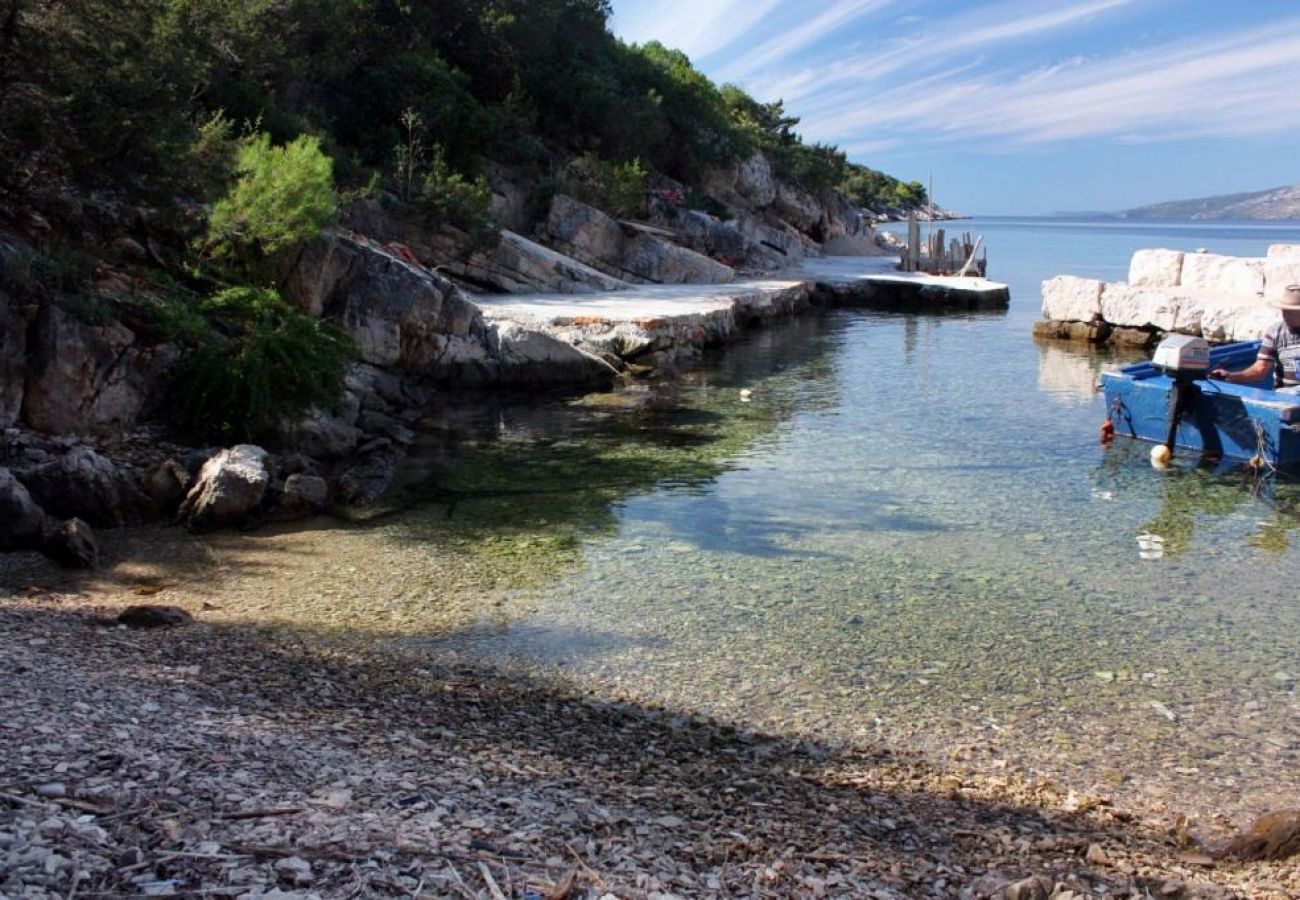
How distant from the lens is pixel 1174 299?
26.1 metres

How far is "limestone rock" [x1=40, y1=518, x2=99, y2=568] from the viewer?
28.8 ft

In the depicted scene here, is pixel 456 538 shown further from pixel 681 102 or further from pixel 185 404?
pixel 681 102

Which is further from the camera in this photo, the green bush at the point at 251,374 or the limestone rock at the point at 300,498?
the green bush at the point at 251,374

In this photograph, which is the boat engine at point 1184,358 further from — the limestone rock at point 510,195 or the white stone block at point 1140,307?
the limestone rock at point 510,195

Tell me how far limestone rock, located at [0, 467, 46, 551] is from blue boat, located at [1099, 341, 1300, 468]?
1332 centimetres

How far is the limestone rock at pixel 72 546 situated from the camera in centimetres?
877

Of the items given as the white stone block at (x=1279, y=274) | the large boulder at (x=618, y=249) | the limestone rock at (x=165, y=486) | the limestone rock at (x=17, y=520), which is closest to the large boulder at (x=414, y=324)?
the limestone rock at (x=165, y=486)

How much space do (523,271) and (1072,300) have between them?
1433 cm

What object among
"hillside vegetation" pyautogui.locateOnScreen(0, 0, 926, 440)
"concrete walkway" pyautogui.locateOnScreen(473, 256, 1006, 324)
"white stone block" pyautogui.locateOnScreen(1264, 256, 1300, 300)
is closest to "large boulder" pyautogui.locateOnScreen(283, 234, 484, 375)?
"hillside vegetation" pyautogui.locateOnScreen(0, 0, 926, 440)

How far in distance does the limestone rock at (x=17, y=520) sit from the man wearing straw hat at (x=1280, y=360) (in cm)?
1418

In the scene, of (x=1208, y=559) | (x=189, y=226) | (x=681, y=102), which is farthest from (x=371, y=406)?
(x=681, y=102)

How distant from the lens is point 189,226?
45.6 feet

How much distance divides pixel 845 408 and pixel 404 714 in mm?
12445

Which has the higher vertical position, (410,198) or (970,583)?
(410,198)
